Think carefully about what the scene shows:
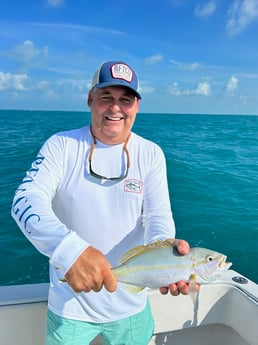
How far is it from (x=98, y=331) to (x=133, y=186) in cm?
93

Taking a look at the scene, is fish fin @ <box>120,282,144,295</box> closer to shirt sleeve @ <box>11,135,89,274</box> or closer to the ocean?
shirt sleeve @ <box>11,135,89,274</box>

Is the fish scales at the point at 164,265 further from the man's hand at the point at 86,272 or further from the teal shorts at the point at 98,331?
the teal shorts at the point at 98,331

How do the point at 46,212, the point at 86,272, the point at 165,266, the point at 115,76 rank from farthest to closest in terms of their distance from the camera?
the point at 115,76, the point at 165,266, the point at 46,212, the point at 86,272

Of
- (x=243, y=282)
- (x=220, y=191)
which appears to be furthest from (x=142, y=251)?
(x=220, y=191)

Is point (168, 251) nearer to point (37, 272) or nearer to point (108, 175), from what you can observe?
point (108, 175)

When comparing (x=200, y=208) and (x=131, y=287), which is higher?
(x=131, y=287)

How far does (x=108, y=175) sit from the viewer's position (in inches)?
82.9

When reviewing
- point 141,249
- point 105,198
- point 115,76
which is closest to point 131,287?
point 141,249

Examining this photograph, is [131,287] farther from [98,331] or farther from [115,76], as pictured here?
[115,76]

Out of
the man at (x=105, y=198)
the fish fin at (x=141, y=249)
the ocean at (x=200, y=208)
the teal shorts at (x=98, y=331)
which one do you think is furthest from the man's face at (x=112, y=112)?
the ocean at (x=200, y=208)

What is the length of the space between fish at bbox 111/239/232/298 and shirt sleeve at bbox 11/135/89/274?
1.33 feet

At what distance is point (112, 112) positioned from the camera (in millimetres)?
2064

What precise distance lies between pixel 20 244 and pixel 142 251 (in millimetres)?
4965

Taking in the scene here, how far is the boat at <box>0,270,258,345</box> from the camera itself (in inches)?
101
